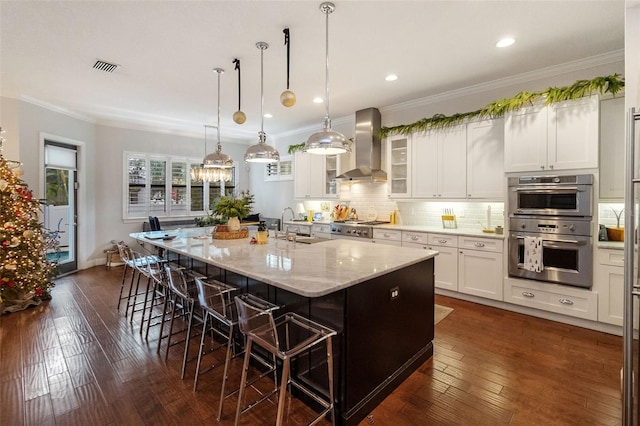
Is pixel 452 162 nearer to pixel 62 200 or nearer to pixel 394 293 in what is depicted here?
pixel 394 293

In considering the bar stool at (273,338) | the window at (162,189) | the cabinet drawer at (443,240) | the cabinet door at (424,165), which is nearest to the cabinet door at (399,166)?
the cabinet door at (424,165)

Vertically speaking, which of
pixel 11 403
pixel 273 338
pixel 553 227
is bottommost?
pixel 11 403

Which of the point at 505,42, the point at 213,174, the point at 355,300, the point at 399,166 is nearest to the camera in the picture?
the point at 355,300

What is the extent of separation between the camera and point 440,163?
4.50m

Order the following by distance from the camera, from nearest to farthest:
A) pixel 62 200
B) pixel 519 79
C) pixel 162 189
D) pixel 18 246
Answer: pixel 18 246 → pixel 519 79 → pixel 62 200 → pixel 162 189

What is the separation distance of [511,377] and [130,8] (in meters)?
4.23

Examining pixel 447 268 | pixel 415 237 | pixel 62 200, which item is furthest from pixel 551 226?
pixel 62 200

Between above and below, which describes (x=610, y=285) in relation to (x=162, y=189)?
below

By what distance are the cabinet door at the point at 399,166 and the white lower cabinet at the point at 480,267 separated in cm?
127

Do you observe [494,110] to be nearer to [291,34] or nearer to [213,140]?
[291,34]

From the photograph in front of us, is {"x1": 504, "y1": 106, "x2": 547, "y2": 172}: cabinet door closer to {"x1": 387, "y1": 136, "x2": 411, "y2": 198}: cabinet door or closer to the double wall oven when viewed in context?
the double wall oven

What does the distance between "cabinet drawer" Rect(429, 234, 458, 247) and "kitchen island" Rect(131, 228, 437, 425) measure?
1541mm

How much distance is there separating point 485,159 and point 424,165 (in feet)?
2.77

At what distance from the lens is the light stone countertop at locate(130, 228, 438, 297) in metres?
1.87
